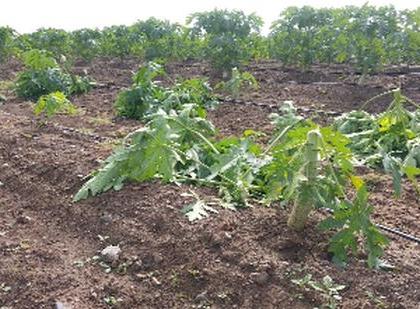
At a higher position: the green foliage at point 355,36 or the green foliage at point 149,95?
the green foliage at point 355,36

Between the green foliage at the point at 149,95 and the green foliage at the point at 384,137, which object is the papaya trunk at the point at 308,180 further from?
the green foliage at the point at 149,95

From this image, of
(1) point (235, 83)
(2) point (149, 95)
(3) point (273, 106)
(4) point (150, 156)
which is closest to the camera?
(4) point (150, 156)

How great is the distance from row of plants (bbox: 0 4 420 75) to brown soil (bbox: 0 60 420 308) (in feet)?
10.7

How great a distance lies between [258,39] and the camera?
9570mm

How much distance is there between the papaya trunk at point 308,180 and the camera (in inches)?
118

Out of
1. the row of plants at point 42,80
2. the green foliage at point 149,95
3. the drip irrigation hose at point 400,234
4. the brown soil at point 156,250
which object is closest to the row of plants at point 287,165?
the brown soil at point 156,250

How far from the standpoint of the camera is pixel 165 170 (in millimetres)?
3568

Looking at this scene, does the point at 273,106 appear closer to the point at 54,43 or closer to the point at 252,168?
the point at 252,168

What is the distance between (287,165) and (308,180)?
13cm

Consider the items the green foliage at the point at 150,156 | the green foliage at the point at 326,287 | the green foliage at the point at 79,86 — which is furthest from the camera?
the green foliage at the point at 79,86

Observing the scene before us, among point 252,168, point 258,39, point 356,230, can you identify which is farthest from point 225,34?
point 356,230

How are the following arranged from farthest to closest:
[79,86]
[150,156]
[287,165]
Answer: [79,86] → [150,156] → [287,165]

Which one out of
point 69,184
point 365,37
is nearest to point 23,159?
point 69,184

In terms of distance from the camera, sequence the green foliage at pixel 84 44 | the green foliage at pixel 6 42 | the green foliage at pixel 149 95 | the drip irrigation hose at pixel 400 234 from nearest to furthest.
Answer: the drip irrigation hose at pixel 400 234
the green foliage at pixel 149 95
the green foliage at pixel 6 42
the green foliage at pixel 84 44
